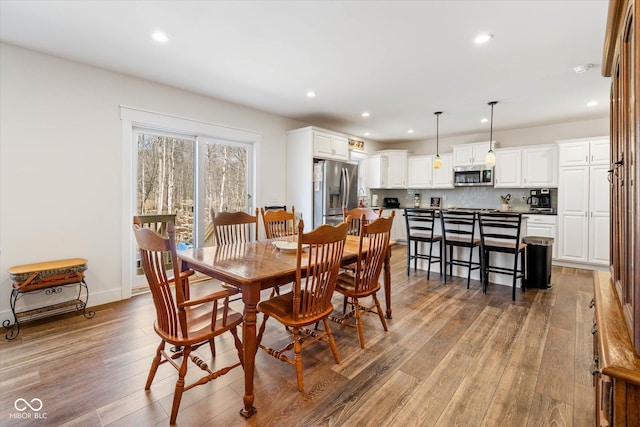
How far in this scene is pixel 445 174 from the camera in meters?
6.74

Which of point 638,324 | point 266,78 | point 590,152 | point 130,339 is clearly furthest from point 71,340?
point 590,152

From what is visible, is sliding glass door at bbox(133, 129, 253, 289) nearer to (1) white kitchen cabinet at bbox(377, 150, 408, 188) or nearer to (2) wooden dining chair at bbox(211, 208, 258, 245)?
(2) wooden dining chair at bbox(211, 208, 258, 245)

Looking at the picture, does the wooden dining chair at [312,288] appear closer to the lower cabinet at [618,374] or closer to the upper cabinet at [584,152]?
the lower cabinet at [618,374]

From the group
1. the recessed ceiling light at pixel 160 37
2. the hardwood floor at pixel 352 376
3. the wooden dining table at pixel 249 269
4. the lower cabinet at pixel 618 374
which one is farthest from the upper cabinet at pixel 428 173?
the lower cabinet at pixel 618 374

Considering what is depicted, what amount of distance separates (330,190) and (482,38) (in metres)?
3.03

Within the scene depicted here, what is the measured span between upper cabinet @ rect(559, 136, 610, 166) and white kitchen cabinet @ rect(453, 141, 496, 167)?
126 cm

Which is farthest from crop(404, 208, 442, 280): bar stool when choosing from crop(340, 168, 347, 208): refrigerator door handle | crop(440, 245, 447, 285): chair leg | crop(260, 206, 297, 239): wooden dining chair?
crop(260, 206, 297, 239): wooden dining chair

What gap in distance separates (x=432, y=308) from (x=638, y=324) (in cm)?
251

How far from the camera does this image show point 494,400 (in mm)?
1793

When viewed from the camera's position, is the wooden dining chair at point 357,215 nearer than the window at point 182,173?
Yes

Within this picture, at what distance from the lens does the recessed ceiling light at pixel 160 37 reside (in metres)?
2.53

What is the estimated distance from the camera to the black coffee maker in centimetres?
563

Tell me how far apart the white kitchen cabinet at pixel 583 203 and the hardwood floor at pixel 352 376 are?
8.39ft

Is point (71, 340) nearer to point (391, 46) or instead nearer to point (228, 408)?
point (228, 408)
